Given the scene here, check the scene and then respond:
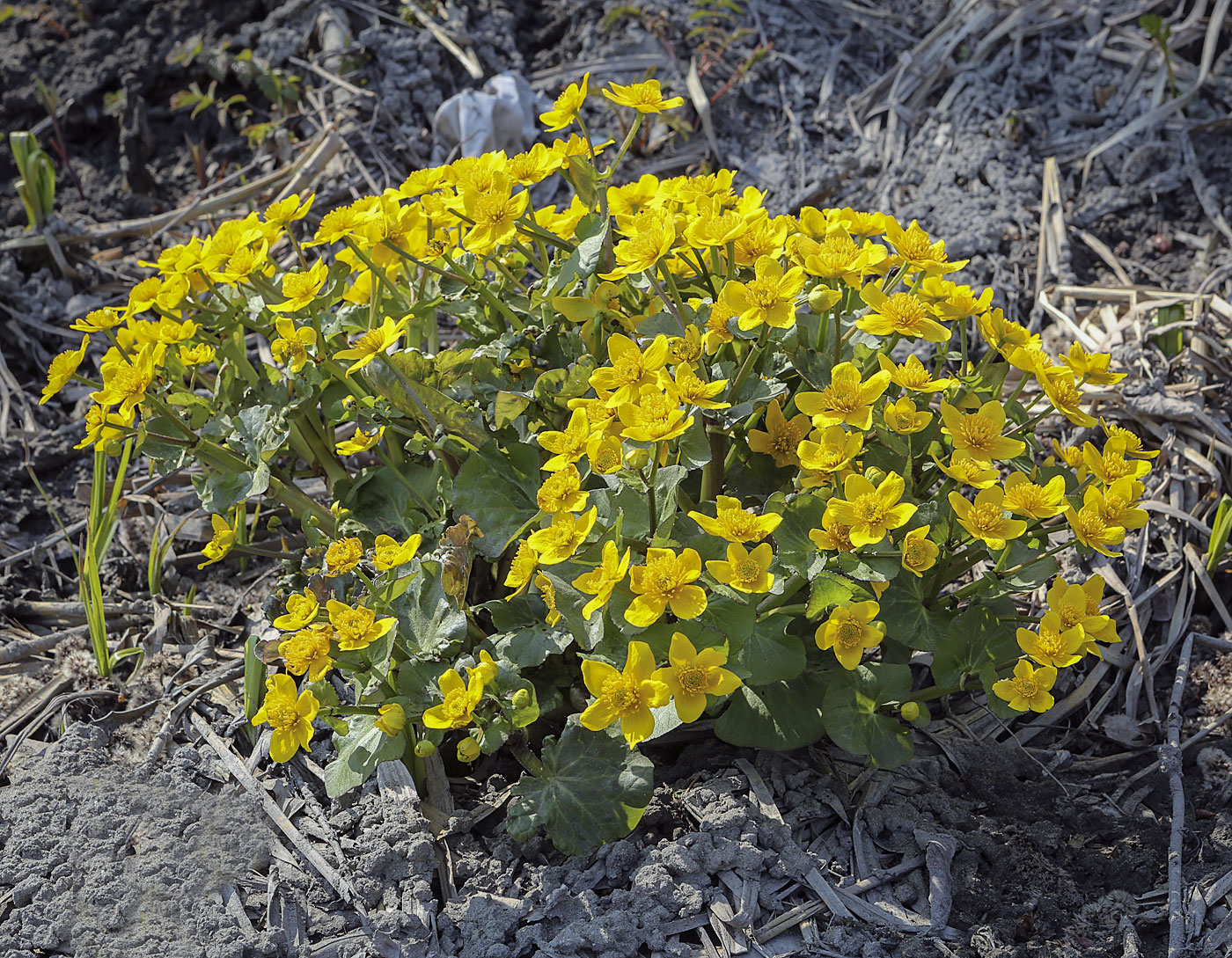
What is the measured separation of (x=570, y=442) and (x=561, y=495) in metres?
0.12

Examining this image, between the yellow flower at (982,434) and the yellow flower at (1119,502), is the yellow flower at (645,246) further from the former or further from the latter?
the yellow flower at (1119,502)

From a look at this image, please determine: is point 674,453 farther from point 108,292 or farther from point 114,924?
point 108,292

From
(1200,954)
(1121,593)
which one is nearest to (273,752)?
(1200,954)

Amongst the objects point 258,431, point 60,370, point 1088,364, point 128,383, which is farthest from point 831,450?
point 60,370

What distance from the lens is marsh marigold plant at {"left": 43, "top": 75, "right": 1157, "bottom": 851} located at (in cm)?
169

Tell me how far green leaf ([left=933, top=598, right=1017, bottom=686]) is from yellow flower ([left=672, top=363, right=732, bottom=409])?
0.67 meters

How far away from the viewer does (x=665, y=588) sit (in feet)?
5.10

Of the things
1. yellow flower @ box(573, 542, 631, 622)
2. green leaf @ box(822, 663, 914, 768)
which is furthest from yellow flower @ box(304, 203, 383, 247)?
green leaf @ box(822, 663, 914, 768)

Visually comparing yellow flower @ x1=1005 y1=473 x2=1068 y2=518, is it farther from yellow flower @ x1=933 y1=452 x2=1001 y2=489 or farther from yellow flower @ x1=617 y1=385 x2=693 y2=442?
yellow flower @ x1=617 y1=385 x2=693 y2=442

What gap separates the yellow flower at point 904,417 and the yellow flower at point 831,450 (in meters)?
0.11

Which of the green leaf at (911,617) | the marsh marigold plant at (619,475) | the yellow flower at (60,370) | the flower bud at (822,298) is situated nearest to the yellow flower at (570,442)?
the marsh marigold plant at (619,475)

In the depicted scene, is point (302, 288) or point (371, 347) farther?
point (302, 288)

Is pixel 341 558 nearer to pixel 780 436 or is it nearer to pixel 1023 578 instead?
pixel 780 436

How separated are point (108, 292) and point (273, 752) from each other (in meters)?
2.54
